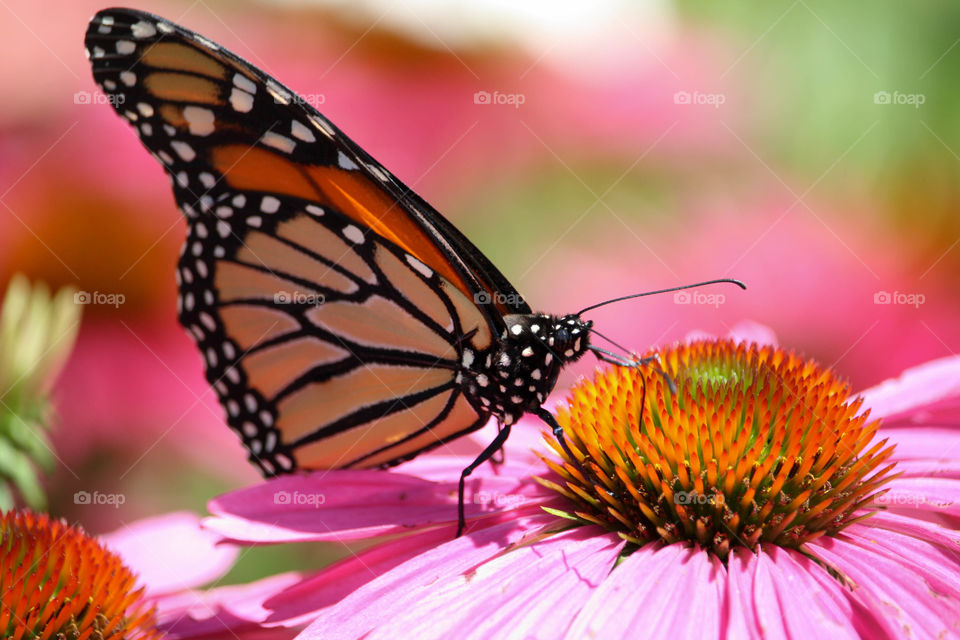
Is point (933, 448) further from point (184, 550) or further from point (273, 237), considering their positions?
point (184, 550)

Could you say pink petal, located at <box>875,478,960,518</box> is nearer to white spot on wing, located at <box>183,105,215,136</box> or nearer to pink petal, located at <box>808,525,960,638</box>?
pink petal, located at <box>808,525,960,638</box>

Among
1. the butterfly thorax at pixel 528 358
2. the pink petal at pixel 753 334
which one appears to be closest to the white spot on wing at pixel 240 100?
the butterfly thorax at pixel 528 358

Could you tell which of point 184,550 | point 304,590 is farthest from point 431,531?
point 184,550

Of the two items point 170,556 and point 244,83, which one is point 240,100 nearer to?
point 244,83

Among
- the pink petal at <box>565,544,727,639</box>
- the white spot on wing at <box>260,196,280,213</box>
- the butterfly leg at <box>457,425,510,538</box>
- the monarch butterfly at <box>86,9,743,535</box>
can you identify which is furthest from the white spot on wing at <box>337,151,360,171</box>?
the pink petal at <box>565,544,727,639</box>

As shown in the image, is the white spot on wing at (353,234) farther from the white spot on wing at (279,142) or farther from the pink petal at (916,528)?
the pink petal at (916,528)

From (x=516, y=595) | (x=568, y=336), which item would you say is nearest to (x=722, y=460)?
(x=516, y=595)

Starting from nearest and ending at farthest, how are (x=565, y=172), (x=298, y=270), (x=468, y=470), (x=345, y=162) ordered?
(x=468, y=470) < (x=345, y=162) < (x=298, y=270) < (x=565, y=172)
